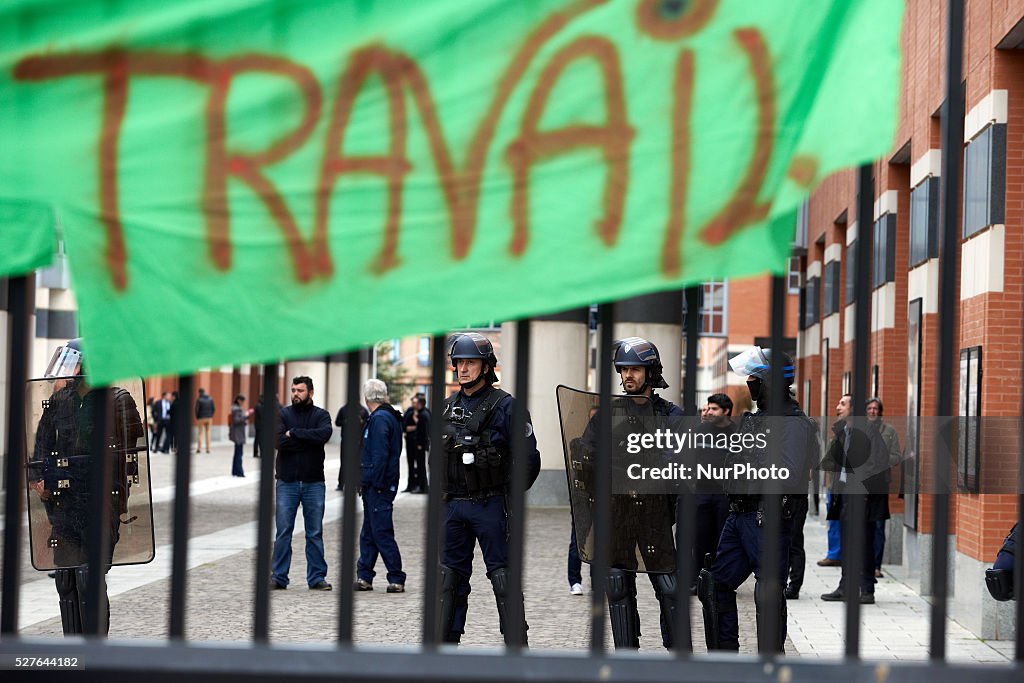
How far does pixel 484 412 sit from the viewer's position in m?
8.55

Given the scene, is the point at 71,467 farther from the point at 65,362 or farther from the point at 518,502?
the point at 518,502

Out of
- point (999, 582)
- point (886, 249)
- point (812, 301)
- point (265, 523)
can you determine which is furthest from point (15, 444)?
point (812, 301)

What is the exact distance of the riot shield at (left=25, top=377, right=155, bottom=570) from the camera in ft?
23.5

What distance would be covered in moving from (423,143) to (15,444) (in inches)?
47.3

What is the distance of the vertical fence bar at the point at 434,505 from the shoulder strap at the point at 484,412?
5174 millimetres

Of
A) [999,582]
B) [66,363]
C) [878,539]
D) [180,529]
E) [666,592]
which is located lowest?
[878,539]

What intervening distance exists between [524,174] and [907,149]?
47.4 feet

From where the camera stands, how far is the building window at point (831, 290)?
24.3 meters

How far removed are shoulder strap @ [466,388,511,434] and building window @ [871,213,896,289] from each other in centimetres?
1087

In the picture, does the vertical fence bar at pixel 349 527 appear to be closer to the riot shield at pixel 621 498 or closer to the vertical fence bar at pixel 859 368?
the vertical fence bar at pixel 859 368

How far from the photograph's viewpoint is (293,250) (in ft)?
10.2

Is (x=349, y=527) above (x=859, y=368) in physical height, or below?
below

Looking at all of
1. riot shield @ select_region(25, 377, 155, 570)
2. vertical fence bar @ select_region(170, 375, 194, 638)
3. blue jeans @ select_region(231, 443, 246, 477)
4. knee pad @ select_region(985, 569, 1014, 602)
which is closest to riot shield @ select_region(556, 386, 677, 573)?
knee pad @ select_region(985, 569, 1014, 602)

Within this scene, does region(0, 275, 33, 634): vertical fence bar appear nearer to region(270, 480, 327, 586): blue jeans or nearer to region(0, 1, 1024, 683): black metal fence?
region(0, 1, 1024, 683): black metal fence
